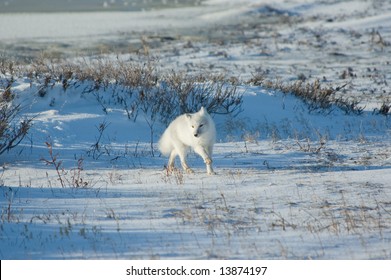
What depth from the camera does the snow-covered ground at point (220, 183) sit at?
5508 mm

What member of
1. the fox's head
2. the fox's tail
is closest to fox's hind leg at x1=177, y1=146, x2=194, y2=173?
the fox's tail

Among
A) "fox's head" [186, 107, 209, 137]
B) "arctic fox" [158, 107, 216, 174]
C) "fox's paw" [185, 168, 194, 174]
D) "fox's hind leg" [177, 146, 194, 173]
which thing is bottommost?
"fox's paw" [185, 168, 194, 174]

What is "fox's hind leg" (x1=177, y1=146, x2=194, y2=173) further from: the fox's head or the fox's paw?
the fox's head

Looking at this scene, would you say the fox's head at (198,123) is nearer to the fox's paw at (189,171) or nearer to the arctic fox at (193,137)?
the arctic fox at (193,137)

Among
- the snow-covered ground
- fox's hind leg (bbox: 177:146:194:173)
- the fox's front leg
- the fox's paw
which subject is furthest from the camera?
fox's hind leg (bbox: 177:146:194:173)

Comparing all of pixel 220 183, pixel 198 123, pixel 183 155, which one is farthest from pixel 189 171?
pixel 220 183

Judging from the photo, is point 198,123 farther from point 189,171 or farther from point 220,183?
point 220,183

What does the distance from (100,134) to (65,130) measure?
2.34ft

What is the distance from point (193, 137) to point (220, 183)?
1195 millimetres

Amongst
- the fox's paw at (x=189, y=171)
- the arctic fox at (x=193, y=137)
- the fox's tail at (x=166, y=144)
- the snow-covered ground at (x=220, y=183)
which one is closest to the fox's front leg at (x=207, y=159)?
the arctic fox at (x=193, y=137)

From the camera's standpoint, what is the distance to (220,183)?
7.71 meters

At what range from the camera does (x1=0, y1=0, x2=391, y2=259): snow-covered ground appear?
551cm

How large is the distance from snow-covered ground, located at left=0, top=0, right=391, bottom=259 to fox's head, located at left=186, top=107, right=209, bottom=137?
1.88 ft
